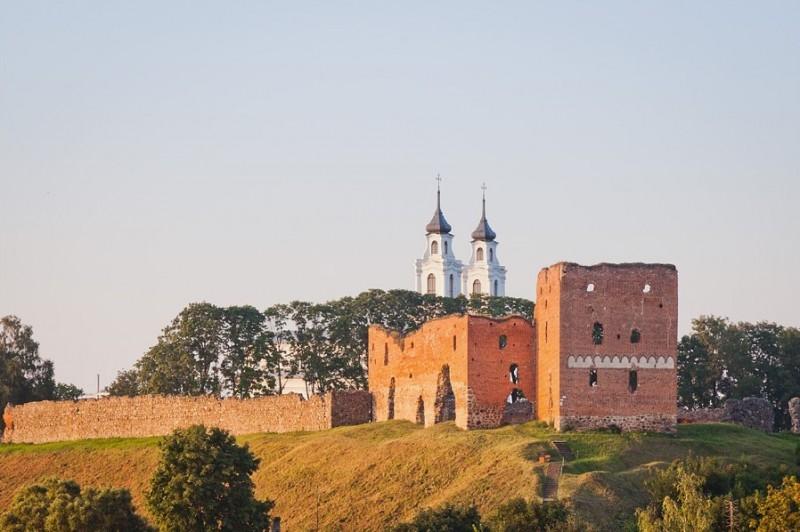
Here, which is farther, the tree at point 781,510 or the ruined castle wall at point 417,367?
the ruined castle wall at point 417,367

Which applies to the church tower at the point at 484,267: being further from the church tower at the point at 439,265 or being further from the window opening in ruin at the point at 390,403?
the window opening in ruin at the point at 390,403

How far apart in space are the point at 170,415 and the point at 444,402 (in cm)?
1726

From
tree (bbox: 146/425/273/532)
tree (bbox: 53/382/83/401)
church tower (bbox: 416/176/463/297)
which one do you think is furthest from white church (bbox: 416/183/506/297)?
tree (bbox: 146/425/273/532)

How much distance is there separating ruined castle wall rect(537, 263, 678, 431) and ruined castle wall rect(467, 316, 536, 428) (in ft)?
11.4

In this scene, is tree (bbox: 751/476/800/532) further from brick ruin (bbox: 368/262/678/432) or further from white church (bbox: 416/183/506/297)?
white church (bbox: 416/183/506/297)

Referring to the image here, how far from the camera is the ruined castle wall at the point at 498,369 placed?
66.5 meters

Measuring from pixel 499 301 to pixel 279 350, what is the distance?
39.8 feet

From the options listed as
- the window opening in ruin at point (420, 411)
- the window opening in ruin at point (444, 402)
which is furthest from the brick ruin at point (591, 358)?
the window opening in ruin at point (420, 411)

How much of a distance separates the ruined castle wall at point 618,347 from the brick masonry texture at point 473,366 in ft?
12.1

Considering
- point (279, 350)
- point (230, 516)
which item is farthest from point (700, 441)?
point (279, 350)

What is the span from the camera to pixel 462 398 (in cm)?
6688

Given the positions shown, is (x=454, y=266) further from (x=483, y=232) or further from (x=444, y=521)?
(x=444, y=521)

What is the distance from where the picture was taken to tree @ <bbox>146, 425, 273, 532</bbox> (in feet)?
178

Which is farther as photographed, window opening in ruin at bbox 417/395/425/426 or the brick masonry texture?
window opening in ruin at bbox 417/395/425/426
